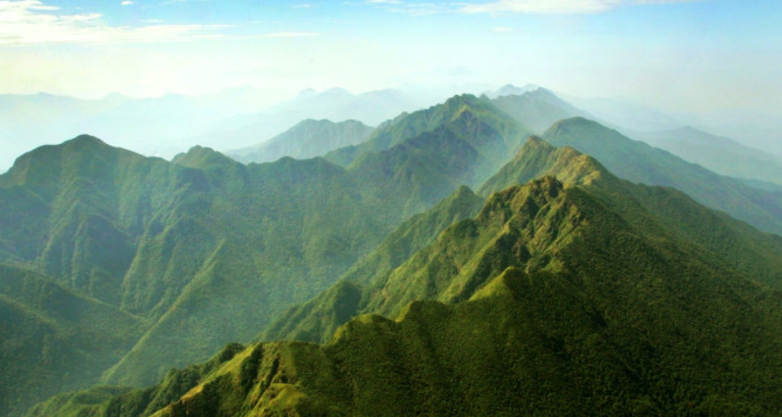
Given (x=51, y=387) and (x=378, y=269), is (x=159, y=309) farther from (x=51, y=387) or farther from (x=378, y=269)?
(x=378, y=269)

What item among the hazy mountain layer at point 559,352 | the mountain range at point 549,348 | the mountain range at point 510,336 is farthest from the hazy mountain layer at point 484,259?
the hazy mountain layer at point 559,352

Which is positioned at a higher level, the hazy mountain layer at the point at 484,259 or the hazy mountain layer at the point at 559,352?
the hazy mountain layer at the point at 559,352

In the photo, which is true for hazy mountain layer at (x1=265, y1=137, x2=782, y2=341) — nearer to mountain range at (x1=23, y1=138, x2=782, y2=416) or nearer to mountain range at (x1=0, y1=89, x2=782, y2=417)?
mountain range at (x1=0, y1=89, x2=782, y2=417)

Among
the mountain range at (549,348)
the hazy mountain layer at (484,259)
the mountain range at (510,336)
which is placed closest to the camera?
the mountain range at (549,348)

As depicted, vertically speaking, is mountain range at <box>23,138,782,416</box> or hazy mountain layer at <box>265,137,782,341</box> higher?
mountain range at <box>23,138,782,416</box>

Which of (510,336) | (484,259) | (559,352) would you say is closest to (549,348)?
(559,352)

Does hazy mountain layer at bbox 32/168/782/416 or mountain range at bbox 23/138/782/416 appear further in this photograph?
mountain range at bbox 23/138/782/416

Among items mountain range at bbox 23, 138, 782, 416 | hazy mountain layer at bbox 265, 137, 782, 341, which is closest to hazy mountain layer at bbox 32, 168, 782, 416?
mountain range at bbox 23, 138, 782, 416

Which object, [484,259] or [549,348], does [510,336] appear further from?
[484,259]

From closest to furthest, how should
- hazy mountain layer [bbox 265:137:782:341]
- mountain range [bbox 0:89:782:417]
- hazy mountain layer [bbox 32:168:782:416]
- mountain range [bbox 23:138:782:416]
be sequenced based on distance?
hazy mountain layer [bbox 32:168:782:416] → mountain range [bbox 23:138:782:416] → mountain range [bbox 0:89:782:417] → hazy mountain layer [bbox 265:137:782:341]

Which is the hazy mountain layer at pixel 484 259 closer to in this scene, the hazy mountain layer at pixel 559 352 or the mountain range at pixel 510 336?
the mountain range at pixel 510 336

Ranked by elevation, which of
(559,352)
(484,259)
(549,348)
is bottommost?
(484,259)
